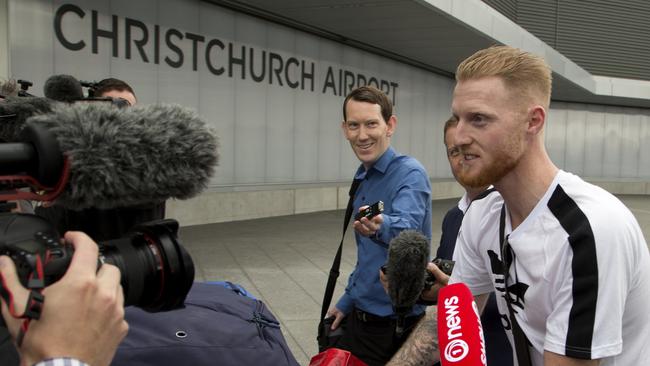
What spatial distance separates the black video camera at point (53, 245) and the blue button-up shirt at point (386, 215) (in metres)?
1.43

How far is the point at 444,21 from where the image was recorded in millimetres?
10766

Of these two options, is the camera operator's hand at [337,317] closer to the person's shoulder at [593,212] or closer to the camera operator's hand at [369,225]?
the camera operator's hand at [369,225]

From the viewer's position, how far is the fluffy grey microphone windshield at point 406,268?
204cm

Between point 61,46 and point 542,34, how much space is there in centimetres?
1770

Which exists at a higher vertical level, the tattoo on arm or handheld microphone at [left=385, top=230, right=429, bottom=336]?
handheld microphone at [left=385, top=230, right=429, bottom=336]

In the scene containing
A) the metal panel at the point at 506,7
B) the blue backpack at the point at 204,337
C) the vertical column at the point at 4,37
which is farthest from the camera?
the metal panel at the point at 506,7

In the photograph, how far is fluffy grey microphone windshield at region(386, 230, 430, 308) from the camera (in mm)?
2035

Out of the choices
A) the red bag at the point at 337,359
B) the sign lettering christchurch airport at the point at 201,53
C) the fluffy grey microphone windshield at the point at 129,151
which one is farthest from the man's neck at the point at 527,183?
the sign lettering christchurch airport at the point at 201,53

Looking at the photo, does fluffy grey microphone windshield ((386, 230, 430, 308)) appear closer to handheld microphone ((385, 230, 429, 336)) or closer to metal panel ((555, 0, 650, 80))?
handheld microphone ((385, 230, 429, 336))

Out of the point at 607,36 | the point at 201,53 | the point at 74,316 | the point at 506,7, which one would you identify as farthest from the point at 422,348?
the point at 607,36

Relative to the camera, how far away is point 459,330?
1.46 meters

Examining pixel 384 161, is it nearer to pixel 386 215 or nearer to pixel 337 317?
pixel 386 215

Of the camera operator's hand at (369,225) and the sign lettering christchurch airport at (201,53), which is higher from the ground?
the sign lettering christchurch airport at (201,53)

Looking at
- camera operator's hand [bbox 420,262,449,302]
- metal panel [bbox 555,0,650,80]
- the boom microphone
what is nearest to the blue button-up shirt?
camera operator's hand [bbox 420,262,449,302]
